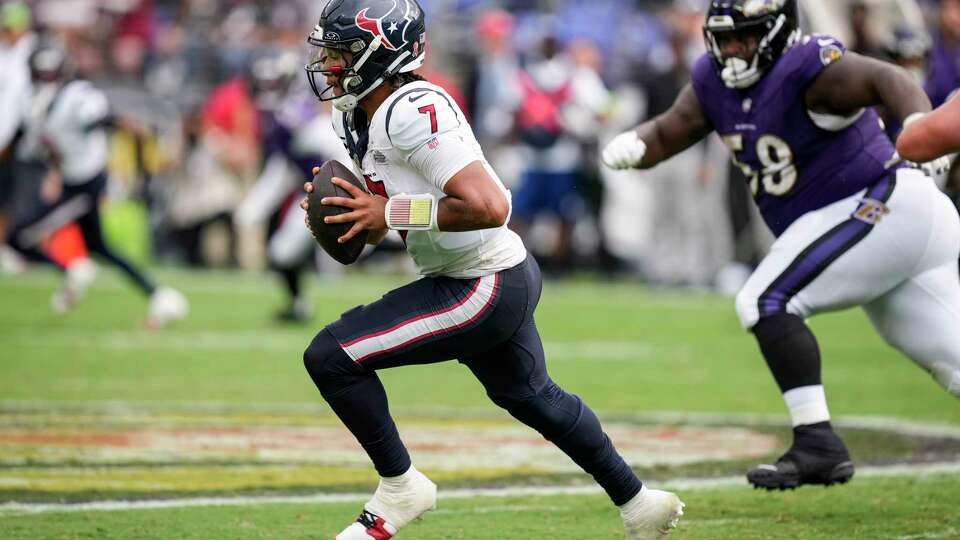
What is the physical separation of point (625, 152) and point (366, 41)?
1644 mm

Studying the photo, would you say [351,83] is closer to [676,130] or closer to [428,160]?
[428,160]

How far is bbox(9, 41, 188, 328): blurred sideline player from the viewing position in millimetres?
11469

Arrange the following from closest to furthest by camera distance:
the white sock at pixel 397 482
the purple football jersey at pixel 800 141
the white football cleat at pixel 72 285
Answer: the white sock at pixel 397 482, the purple football jersey at pixel 800 141, the white football cleat at pixel 72 285

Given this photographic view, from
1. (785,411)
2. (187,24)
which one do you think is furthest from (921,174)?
(187,24)

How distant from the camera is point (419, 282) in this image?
4680 millimetres

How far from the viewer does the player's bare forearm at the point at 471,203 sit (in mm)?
4348

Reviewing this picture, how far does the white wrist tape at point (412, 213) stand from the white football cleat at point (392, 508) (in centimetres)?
81

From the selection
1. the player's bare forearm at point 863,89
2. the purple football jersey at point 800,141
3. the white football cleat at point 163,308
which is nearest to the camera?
the player's bare forearm at point 863,89

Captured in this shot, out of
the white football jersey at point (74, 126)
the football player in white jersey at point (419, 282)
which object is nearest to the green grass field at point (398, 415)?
the football player in white jersey at point (419, 282)

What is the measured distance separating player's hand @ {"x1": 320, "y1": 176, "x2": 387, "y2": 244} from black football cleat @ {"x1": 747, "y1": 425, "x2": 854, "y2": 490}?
1.72 meters

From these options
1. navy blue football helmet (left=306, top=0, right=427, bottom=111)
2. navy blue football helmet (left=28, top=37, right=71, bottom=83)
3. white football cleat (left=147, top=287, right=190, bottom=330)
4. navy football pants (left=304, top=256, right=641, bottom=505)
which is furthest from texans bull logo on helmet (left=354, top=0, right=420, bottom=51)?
navy blue football helmet (left=28, top=37, right=71, bottom=83)

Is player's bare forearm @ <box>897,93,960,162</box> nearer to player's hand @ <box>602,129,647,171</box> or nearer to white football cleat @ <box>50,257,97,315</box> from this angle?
player's hand @ <box>602,129,647,171</box>

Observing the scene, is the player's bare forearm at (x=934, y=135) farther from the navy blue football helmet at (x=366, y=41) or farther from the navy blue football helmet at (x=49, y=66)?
the navy blue football helmet at (x=49, y=66)

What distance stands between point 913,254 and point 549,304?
798 cm
